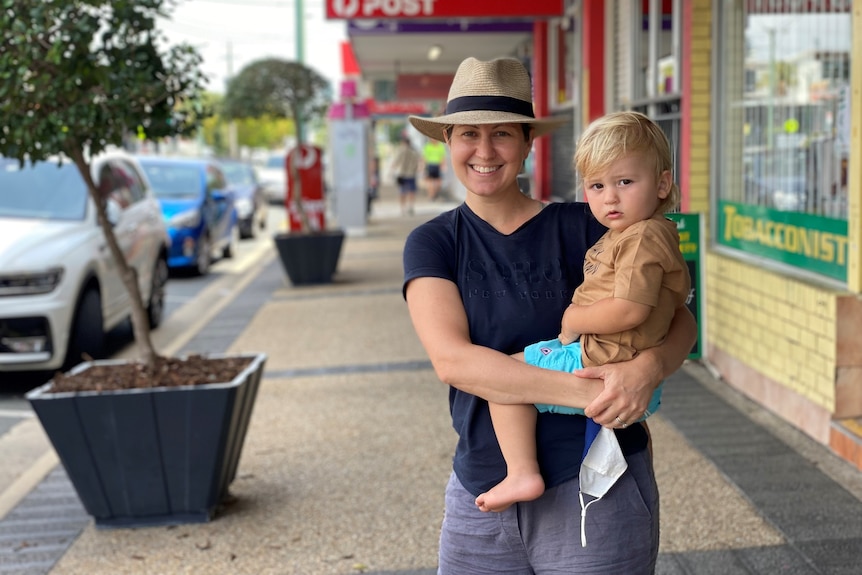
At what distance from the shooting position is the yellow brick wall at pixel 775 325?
5.22 metres

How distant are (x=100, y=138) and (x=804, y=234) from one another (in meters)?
3.61

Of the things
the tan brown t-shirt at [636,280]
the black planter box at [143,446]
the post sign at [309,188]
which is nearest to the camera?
the tan brown t-shirt at [636,280]

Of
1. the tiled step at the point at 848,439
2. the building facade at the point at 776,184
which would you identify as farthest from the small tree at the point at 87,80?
the tiled step at the point at 848,439

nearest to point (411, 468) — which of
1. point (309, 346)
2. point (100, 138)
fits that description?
point (100, 138)

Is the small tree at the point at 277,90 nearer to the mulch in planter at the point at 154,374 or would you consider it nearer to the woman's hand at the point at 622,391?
the mulch in planter at the point at 154,374

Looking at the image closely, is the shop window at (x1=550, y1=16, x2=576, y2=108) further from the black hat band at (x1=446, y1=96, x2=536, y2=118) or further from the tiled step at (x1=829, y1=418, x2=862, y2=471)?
the black hat band at (x1=446, y1=96, x2=536, y2=118)

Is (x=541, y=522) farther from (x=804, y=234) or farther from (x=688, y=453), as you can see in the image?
(x=804, y=234)

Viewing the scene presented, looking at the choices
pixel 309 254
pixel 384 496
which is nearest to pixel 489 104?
pixel 384 496

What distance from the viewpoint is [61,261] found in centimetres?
770

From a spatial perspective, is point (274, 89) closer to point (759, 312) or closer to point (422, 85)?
point (422, 85)

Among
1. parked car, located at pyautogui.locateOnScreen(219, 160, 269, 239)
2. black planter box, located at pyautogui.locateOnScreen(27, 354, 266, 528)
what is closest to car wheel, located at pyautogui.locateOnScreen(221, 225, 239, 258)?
parked car, located at pyautogui.locateOnScreen(219, 160, 269, 239)

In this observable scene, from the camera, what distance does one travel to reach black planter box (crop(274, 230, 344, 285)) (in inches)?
499

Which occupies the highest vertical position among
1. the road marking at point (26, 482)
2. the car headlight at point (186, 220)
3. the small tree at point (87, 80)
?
the small tree at point (87, 80)

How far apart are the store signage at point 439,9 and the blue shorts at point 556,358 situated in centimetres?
736
